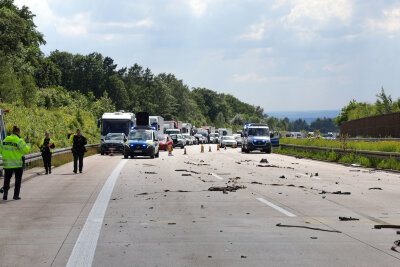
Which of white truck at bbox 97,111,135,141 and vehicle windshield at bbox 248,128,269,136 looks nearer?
white truck at bbox 97,111,135,141

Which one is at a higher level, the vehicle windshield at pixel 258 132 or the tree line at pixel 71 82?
the tree line at pixel 71 82

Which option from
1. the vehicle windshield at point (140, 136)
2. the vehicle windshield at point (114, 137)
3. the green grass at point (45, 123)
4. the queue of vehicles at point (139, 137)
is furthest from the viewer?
the vehicle windshield at point (114, 137)

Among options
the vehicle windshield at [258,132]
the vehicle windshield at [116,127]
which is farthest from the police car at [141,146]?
the vehicle windshield at [258,132]

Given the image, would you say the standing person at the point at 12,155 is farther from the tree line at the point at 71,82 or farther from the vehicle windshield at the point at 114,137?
the tree line at the point at 71,82

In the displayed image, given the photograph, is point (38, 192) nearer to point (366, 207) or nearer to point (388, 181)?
point (366, 207)

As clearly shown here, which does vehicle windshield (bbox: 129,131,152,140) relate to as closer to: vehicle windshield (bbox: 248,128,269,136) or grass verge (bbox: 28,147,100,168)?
grass verge (bbox: 28,147,100,168)

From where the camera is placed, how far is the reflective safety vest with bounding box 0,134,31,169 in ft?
42.5

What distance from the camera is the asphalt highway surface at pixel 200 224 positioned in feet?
22.1

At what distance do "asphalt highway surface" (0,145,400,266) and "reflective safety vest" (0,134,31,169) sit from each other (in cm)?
83

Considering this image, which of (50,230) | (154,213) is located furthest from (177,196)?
(50,230)

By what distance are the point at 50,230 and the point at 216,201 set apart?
4.57 metres

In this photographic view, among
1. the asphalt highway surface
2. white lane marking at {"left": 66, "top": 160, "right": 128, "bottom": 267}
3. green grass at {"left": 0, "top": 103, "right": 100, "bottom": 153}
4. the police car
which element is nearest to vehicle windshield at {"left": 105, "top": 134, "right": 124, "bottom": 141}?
green grass at {"left": 0, "top": 103, "right": 100, "bottom": 153}

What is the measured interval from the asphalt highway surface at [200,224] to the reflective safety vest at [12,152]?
828 millimetres

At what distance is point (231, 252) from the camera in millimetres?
7020
